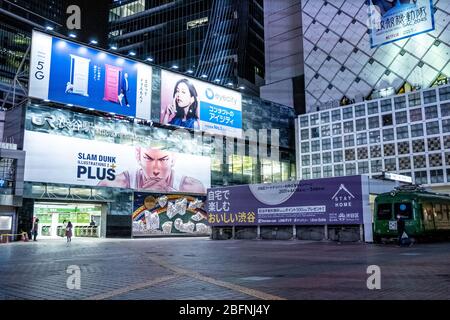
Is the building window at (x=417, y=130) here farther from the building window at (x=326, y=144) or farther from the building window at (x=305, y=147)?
the building window at (x=305, y=147)

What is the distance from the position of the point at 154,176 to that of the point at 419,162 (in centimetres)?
3080

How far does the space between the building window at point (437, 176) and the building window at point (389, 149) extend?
5.15m

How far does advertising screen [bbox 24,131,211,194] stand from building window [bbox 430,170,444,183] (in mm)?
25644

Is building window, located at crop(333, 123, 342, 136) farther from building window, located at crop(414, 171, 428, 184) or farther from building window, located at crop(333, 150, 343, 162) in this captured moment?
building window, located at crop(414, 171, 428, 184)

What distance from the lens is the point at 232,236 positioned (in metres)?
34.3

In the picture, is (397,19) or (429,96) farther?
(397,19)

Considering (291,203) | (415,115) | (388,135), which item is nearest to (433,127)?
(415,115)

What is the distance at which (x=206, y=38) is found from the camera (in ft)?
297

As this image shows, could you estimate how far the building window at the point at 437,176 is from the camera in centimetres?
5034

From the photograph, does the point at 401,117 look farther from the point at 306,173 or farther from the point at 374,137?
the point at 306,173

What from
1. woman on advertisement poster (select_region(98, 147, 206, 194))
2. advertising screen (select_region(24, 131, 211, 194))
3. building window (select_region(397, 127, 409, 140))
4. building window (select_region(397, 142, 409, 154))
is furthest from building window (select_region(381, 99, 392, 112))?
woman on advertisement poster (select_region(98, 147, 206, 194))

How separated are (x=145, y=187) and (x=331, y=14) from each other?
131 feet

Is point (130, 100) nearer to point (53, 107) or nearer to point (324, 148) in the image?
point (53, 107)

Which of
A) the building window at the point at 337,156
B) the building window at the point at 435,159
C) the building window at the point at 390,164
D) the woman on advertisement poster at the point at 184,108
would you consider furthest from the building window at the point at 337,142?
the woman on advertisement poster at the point at 184,108
